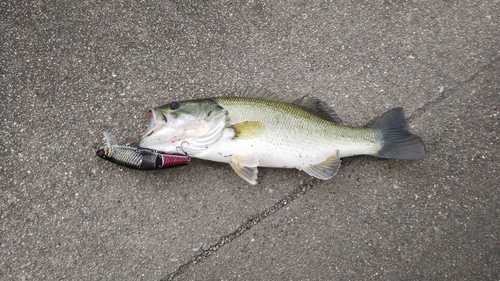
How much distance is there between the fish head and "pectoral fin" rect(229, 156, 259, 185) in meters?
0.26

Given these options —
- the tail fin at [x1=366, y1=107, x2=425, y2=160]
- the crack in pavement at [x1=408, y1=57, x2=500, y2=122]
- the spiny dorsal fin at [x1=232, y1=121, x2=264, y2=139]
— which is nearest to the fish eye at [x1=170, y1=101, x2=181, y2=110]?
the spiny dorsal fin at [x1=232, y1=121, x2=264, y2=139]

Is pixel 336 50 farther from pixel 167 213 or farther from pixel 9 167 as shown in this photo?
pixel 9 167

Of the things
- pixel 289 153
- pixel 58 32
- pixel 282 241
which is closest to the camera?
pixel 289 153

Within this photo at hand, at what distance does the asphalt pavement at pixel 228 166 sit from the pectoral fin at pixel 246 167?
0.79ft

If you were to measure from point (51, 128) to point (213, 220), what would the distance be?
172cm

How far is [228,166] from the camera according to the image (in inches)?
132

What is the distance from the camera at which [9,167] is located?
3.30 meters

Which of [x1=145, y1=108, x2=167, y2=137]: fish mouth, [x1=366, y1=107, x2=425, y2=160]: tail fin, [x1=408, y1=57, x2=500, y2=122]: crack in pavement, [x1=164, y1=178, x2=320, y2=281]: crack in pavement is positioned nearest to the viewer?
[x1=145, y1=108, x2=167, y2=137]: fish mouth

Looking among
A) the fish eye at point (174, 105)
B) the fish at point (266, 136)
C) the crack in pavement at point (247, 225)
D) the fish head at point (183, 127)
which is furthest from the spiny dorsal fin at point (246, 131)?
the crack in pavement at point (247, 225)

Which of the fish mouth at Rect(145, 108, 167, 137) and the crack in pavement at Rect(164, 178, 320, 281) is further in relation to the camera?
the crack in pavement at Rect(164, 178, 320, 281)

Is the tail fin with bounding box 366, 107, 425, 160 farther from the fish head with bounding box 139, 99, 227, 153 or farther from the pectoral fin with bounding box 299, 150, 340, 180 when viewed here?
the fish head with bounding box 139, 99, 227, 153

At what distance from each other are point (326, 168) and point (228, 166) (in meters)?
0.87

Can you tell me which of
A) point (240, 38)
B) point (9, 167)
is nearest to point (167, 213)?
point (9, 167)

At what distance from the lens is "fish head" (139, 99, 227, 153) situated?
2971mm
